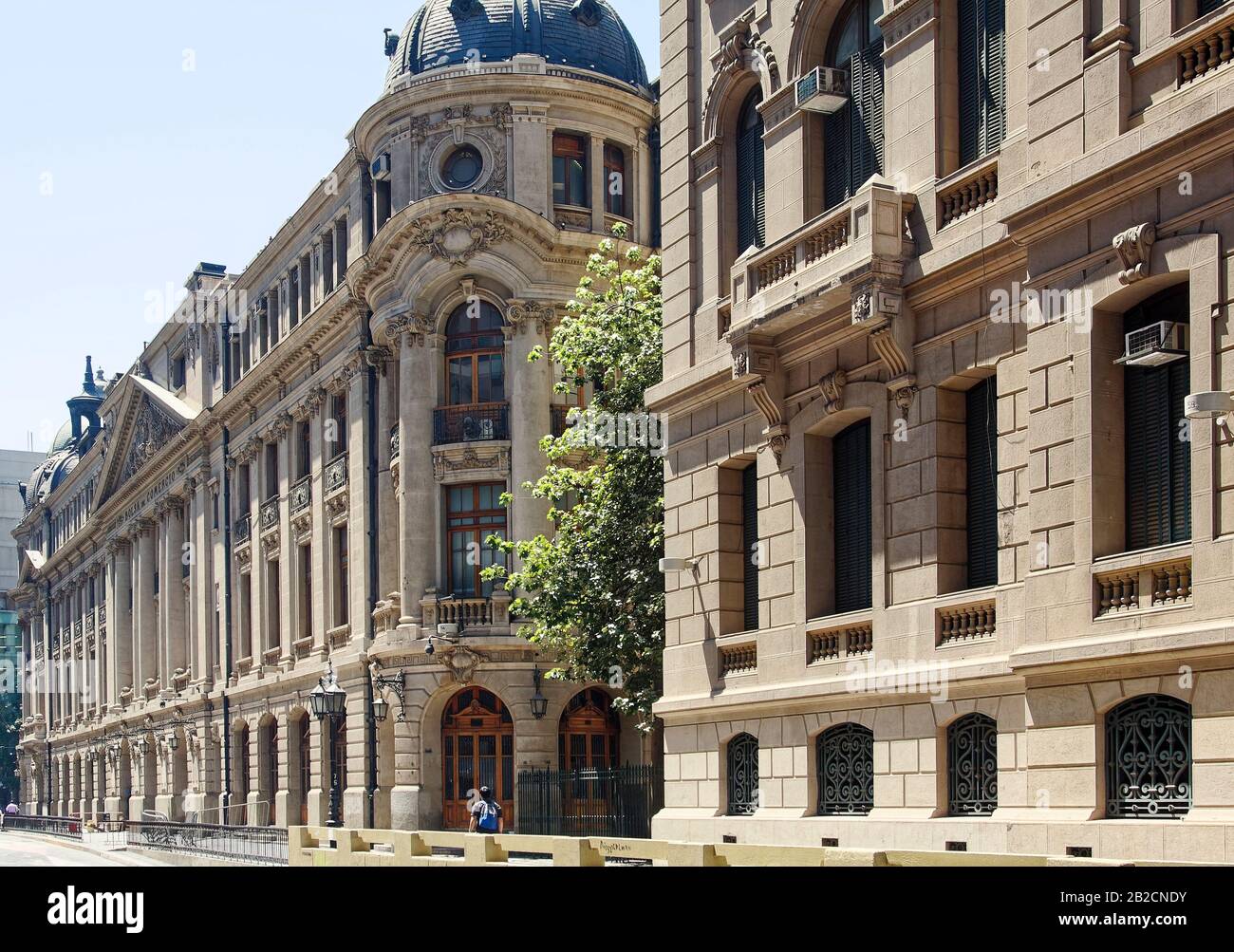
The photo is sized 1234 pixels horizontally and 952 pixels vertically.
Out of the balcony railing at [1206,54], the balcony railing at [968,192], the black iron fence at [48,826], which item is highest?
the balcony railing at [1206,54]

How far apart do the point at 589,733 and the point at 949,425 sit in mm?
26045

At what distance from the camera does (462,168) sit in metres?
46.3

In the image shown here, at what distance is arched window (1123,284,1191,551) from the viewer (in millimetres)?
16953

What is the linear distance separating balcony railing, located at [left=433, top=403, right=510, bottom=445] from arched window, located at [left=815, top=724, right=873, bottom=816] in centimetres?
2408

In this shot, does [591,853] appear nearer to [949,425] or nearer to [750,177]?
[949,425]

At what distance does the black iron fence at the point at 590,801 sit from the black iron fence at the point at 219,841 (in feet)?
19.4

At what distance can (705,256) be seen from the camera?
26266mm

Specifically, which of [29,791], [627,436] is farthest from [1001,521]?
[29,791]

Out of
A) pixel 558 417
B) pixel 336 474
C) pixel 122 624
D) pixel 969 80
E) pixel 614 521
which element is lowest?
pixel 122 624

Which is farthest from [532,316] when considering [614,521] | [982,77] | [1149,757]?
[1149,757]

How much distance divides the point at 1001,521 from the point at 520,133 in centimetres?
2886

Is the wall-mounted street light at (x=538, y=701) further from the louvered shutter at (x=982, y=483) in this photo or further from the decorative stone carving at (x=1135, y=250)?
the decorative stone carving at (x=1135, y=250)

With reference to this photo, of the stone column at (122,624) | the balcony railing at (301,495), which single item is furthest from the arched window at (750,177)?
the stone column at (122,624)

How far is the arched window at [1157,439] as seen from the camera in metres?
17.0
